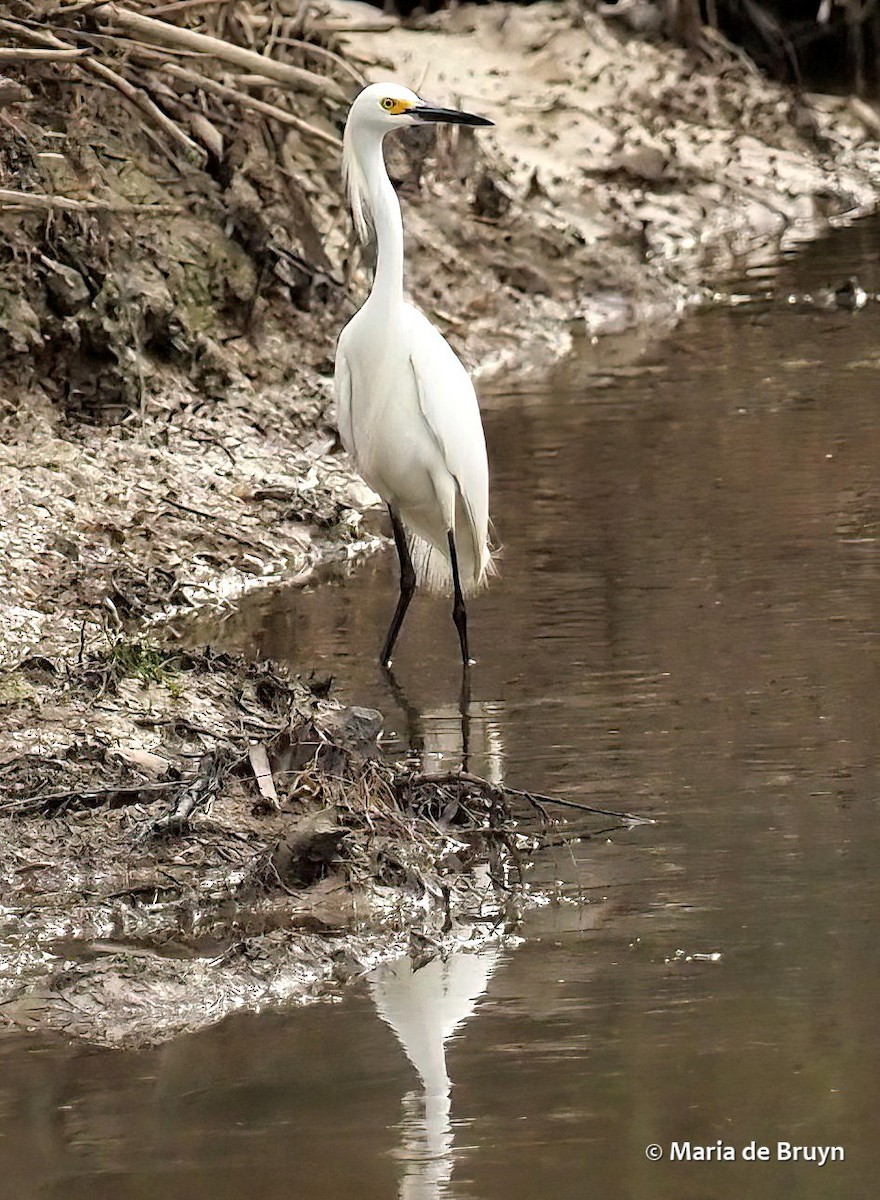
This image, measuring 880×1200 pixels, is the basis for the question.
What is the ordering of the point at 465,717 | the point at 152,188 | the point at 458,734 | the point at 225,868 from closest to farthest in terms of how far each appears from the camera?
the point at 225,868, the point at 458,734, the point at 465,717, the point at 152,188

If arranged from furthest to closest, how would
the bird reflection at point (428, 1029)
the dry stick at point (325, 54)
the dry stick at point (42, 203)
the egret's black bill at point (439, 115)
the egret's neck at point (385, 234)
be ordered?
1. the dry stick at point (325, 54)
2. the dry stick at point (42, 203)
3. the egret's black bill at point (439, 115)
4. the egret's neck at point (385, 234)
5. the bird reflection at point (428, 1029)

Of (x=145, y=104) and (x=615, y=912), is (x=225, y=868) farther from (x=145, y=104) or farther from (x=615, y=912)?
(x=145, y=104)

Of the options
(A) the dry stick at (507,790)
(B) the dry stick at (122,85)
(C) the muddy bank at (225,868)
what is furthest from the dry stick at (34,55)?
(A) the dry stick at (507,790)

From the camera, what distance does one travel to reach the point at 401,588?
7.76 m

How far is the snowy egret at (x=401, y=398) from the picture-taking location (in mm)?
7414

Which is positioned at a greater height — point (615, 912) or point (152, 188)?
point (152, 188)

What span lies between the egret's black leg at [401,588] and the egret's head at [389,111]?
1395 mm

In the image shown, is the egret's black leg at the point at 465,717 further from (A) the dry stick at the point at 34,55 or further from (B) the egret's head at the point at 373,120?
(A) the dry stick at the point at 34,55

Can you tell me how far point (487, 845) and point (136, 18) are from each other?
5758 mm

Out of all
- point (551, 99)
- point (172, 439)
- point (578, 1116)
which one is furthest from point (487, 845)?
point (551, 99)

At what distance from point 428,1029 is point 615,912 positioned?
0.75 meters

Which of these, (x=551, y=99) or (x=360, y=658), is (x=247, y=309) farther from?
(x=551, y=99)

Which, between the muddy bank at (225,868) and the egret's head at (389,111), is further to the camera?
the egret's head at (389,111)

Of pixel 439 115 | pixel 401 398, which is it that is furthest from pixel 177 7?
pixel 401 398
